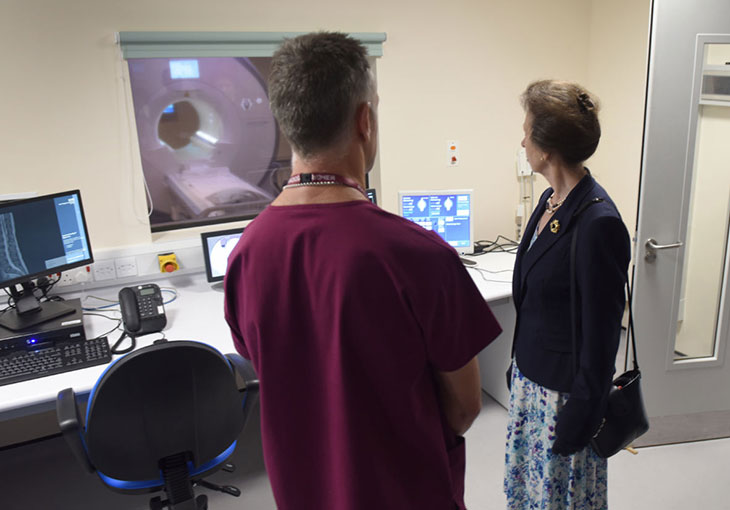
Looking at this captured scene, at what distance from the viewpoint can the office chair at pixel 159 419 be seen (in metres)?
1.42

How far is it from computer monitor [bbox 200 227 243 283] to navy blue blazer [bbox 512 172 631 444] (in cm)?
142

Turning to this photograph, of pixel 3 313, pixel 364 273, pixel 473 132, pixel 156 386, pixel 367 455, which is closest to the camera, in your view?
pixel 364 273

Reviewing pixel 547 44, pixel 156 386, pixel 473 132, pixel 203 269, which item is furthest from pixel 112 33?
pixel 547 44

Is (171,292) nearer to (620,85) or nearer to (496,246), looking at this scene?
(496,246)

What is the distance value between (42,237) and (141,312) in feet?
1.46

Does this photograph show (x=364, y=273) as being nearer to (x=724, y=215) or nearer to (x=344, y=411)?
(x=344, y=411)

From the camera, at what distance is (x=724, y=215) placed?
86.6 inches

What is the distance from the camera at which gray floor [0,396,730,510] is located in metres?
1.96

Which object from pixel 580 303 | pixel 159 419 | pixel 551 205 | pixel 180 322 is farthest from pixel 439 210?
pixel 159 419

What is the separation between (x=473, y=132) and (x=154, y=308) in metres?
1.90

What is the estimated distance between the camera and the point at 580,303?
4.22 feet

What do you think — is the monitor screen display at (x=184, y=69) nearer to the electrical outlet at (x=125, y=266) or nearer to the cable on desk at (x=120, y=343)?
the electrical outlet at (x=125, y=266)

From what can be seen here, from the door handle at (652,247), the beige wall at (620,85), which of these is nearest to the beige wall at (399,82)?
the beige wall at (620,85)

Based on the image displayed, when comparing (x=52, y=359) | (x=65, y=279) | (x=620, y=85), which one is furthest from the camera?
(x=620, y=85)
